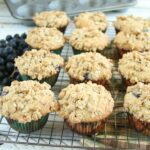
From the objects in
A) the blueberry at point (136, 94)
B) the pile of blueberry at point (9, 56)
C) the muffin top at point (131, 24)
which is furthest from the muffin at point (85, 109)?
the muffin top at point (131, 24)

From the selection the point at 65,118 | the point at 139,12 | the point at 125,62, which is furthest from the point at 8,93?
the point at 139,12

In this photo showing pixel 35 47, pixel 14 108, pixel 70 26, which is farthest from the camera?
pixel 70 26

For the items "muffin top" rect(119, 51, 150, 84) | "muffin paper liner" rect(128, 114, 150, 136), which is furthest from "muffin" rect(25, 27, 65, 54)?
"muffin paper liner" rect(128, 114, 150, 136)

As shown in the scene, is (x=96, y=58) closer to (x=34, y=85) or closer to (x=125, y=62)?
(x=125, y=62)

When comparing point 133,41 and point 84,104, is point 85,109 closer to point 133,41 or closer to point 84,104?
A: point 84,104

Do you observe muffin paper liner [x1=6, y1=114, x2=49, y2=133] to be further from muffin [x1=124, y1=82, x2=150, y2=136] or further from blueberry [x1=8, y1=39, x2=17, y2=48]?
blueberry [x1=8, y1=39, x2=17, y2=48]

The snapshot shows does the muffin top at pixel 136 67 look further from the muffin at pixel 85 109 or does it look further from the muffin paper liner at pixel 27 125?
the muffin paper liner at pixel 27 125

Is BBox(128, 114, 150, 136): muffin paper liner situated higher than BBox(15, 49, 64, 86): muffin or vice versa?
BBox(15, 49, 64, 86): muffin
